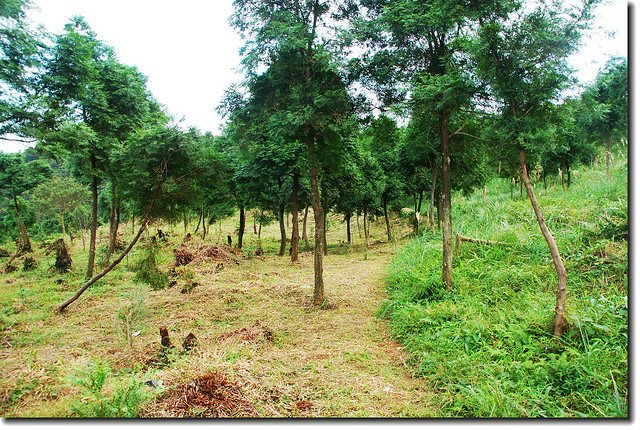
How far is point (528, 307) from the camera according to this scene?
4574mm

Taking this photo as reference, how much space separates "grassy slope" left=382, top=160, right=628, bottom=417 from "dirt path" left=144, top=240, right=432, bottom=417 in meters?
0.45

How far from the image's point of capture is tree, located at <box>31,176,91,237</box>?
68.3 ft

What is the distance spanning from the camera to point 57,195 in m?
21.0

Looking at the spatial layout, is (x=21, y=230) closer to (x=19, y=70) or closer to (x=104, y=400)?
(x=19, y=70)

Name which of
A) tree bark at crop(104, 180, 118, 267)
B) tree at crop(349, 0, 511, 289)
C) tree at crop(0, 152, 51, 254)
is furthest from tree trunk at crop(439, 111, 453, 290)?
tree at crop(0, 152, 51, 254)

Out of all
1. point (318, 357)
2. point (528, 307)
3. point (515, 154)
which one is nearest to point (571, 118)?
point (515, 154)

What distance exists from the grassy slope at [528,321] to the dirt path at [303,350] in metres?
0.45

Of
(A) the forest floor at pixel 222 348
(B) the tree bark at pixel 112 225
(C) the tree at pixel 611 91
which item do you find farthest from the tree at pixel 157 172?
(C) the tree at pixel 611 91

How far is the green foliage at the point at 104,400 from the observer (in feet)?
8.86

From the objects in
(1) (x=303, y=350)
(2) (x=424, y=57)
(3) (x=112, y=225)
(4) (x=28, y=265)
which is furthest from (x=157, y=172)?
(4) (x=28, y=265)

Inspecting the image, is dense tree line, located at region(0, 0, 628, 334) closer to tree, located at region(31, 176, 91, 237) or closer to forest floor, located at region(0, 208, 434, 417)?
forest floor, located at region(0, 208, 434, 417)

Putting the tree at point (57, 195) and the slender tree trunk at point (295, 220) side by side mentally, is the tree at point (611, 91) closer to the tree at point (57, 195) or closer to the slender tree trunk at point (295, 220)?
the slender tree trunk at point (295, 220)

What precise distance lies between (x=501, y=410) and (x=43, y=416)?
4.03 m

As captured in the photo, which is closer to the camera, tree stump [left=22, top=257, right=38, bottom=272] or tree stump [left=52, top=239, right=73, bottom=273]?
tree stump [left=52, top=239, right=73, bottom=273]
